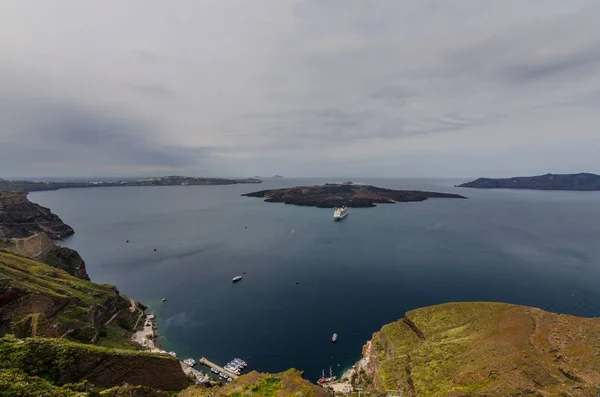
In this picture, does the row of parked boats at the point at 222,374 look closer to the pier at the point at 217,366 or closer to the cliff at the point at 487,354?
the pier at the point at 217,366

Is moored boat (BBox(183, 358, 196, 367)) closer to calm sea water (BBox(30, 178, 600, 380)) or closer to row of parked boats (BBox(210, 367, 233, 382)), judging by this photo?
calm sea water (BBox(30, 178, 600, 380))

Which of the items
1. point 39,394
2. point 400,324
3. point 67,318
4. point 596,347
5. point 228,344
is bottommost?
point 228,344

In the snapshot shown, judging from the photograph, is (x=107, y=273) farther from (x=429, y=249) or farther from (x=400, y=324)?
(x=429, y=249)

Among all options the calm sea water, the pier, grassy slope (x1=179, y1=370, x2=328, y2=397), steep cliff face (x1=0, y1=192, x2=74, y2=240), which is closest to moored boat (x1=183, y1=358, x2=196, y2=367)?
the pier

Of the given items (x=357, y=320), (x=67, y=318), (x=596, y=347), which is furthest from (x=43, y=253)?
(x=596, y=347)

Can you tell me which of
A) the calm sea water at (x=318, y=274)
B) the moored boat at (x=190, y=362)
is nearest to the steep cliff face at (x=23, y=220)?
the calm sea water at (x=318, y=274)
